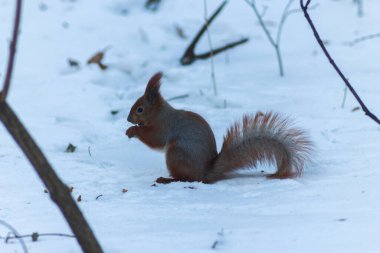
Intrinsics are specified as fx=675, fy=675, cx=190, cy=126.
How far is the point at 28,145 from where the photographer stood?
5.88 feet

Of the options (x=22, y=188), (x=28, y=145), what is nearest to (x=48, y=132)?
(x=22, y=188)

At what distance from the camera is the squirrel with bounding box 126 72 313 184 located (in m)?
3.46

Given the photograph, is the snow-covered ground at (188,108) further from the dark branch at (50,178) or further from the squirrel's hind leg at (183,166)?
the dark branch at (50,178)

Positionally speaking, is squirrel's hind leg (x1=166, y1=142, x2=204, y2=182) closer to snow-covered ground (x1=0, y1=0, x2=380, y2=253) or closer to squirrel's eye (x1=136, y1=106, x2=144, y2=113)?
snow-covered ground (x1=0, y1=0, x2=380, y2=253)

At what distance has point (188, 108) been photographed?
16.4ft

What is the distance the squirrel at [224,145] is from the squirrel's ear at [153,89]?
0.02 m

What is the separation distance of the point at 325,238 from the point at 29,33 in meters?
4.93

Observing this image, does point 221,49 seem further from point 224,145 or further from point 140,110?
point 224,145

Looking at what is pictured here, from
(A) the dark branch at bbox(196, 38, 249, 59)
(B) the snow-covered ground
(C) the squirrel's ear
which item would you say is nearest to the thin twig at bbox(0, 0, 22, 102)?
(B) the snow-covered ground

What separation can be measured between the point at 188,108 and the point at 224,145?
55.4 inches

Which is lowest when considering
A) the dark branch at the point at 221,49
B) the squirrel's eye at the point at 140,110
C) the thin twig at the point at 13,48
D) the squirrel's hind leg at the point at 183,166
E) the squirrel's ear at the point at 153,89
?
the squirrel's hind leg at the point at 183,166

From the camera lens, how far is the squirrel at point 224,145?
3.46 m

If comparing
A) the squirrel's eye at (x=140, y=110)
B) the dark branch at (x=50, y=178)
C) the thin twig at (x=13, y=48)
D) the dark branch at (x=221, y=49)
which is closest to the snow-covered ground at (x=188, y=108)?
the dark branch at (x=221, y=49)

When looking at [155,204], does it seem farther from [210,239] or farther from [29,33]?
[29,33]
